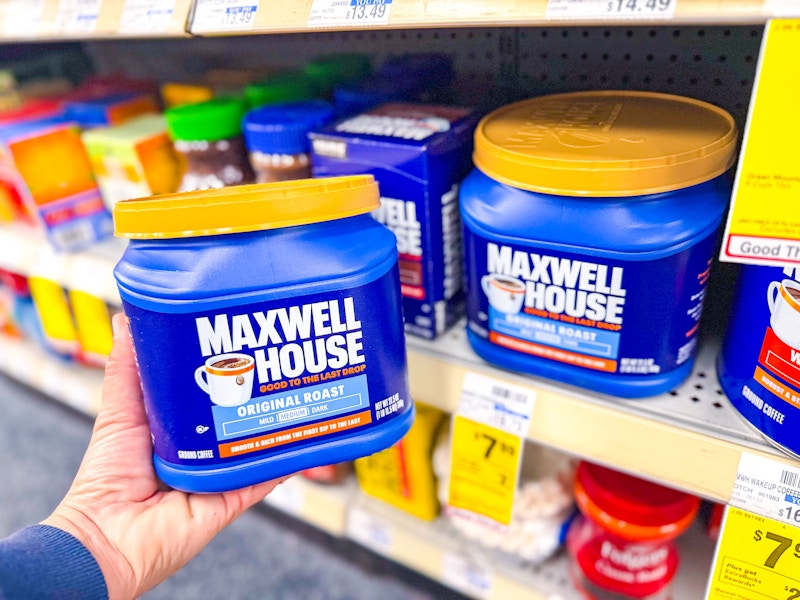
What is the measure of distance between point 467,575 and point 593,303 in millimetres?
689

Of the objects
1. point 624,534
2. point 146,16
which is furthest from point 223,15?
point 624,534

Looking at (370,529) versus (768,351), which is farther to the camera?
(370,529)

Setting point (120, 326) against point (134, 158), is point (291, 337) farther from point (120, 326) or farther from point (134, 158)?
point (134, 158)

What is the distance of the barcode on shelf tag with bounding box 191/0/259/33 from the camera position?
73 centimetres

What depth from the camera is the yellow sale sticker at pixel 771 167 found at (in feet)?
1.48

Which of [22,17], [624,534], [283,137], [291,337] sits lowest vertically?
[624,534]

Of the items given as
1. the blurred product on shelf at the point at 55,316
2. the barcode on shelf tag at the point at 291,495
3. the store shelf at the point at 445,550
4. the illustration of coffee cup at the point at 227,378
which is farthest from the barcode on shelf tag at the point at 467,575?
the blurred product on shelf at the point at 55,316

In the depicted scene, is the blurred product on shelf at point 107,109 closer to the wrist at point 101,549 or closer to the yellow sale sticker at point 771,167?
the wrist at point 101,549

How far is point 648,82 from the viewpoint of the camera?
93 centimetres

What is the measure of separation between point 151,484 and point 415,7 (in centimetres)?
64

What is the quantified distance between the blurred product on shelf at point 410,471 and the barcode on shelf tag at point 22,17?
3.05 ft

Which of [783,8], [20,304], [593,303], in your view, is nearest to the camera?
[783,8]

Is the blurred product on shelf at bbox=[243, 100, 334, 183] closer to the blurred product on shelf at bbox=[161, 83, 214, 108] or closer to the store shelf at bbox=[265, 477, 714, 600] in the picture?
the blurred product on shelf at bbox=[161, 83, 214, 108]

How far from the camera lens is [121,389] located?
32.0 inches
